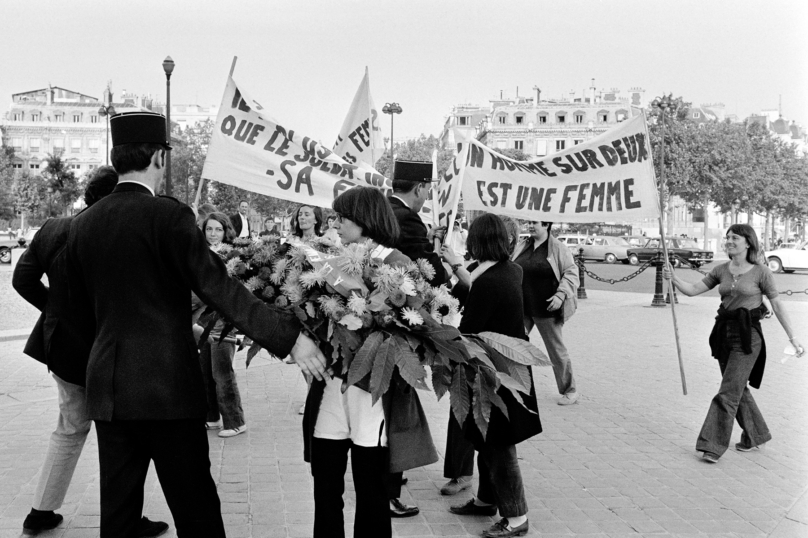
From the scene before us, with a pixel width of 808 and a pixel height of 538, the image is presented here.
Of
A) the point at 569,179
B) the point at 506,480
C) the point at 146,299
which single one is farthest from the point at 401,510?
the point at 569,179

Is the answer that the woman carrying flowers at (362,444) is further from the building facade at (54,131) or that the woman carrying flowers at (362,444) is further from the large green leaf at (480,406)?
the building facade at (54,131)

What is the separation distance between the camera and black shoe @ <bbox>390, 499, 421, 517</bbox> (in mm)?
4773

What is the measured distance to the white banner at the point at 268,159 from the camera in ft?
21.7

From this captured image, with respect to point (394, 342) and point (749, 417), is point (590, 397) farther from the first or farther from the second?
point (394, 342)

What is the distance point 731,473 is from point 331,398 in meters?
3.54

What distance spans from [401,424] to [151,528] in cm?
172

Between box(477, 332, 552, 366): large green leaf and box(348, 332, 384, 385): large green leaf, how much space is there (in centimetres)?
54

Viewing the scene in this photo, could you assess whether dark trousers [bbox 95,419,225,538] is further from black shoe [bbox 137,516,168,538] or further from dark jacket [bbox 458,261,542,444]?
dark jacket [bbox 458,261,542,444]

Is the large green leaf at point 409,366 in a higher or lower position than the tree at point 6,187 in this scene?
lower

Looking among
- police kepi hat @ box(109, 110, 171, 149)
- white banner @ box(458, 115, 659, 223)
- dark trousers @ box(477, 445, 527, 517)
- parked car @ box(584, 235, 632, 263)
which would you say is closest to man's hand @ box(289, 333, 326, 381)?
police kepi hat @ box(109, 110, 171, 149)

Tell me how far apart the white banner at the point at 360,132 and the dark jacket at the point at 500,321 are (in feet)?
13.6

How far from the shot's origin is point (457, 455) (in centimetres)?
515

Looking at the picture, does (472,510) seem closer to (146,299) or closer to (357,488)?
(357,488)

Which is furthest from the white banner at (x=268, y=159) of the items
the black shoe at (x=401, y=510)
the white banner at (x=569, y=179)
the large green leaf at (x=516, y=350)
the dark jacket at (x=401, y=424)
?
the large green leaf at (x=516, y=350)
